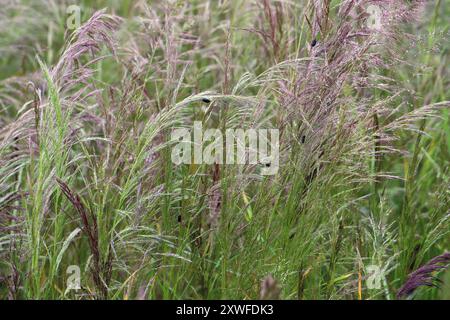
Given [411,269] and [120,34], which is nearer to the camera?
[411,269]

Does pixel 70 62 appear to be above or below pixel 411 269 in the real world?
above

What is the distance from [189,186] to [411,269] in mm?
711

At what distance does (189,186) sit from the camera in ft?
7.79

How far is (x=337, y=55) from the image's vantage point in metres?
2.22

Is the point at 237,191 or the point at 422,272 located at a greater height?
the point at 237,191

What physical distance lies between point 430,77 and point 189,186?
1.18m

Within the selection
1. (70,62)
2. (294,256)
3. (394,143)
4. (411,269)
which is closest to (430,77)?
(394,143)

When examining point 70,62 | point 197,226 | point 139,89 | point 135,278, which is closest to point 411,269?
point 197,226
